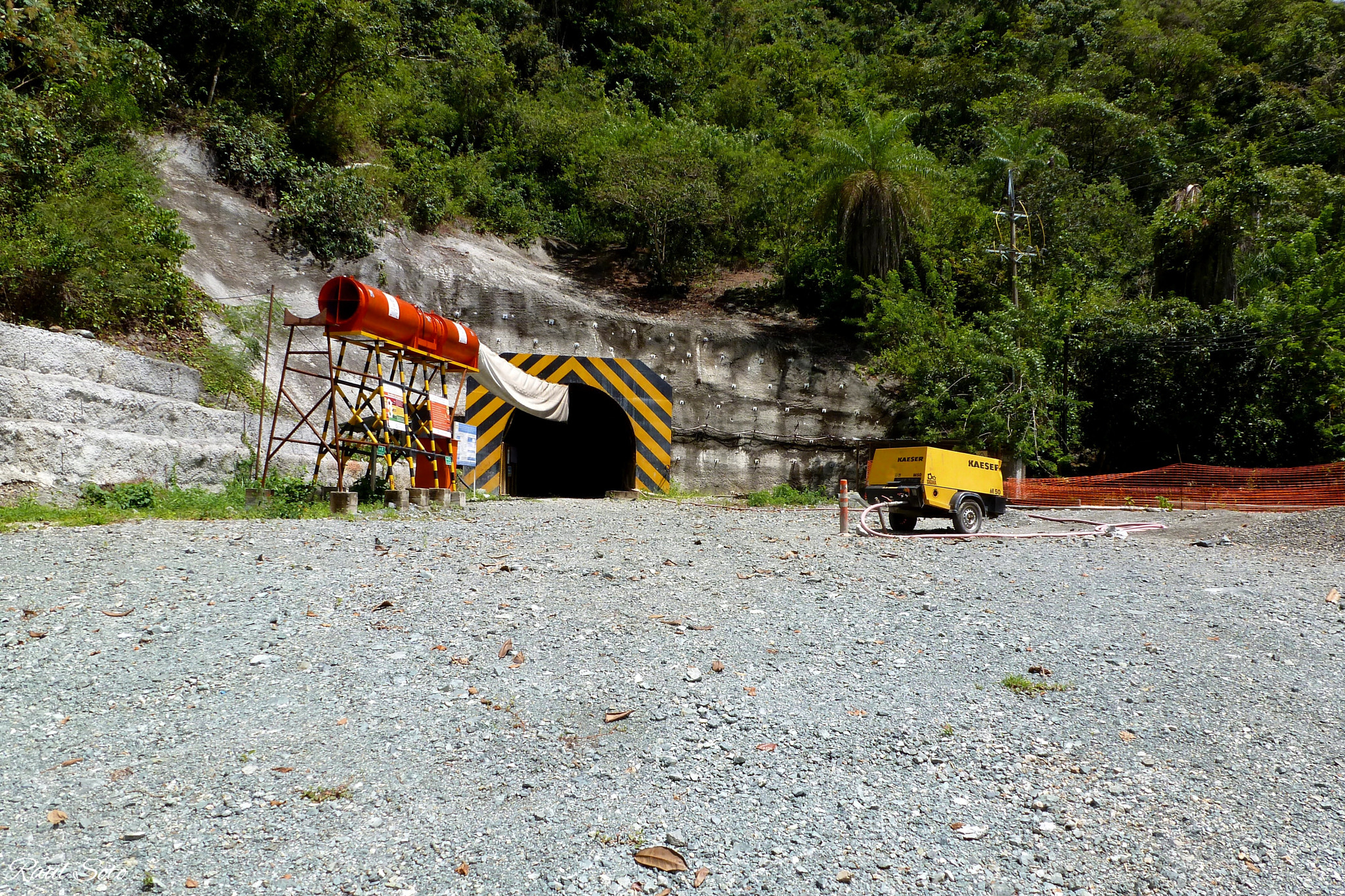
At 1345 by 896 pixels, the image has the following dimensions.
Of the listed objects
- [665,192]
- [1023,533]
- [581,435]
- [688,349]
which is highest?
[665,192]

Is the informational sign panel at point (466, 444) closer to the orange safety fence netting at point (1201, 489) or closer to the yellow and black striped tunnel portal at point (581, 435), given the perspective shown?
the yellow and black striped tunnel portal at point (581, 435)

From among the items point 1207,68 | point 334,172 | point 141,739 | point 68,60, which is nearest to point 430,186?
point 334,172

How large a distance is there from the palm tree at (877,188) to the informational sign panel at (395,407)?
49.8 ft

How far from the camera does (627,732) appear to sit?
3.68 metres

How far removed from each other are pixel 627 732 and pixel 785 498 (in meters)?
13.6

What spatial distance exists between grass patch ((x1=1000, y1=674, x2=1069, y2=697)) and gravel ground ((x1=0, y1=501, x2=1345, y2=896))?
0.06 metres

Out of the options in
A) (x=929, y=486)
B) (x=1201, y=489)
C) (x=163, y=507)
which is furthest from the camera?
(x=1201, y=489)

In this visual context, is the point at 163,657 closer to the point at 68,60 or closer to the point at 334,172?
the point at 68,60

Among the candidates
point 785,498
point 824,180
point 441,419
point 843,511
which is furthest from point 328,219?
point 843,511

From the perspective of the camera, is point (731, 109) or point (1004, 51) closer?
point (731, 109)

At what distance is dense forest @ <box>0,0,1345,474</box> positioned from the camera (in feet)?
44.0

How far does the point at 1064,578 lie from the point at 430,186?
18.7 m

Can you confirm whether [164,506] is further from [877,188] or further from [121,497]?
[877,188]

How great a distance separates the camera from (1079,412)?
21391 millimetres
